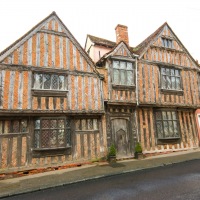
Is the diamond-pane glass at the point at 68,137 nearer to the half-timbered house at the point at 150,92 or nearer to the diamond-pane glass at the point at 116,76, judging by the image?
the half-timbered house at the point at 150,92

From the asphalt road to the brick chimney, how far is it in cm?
882

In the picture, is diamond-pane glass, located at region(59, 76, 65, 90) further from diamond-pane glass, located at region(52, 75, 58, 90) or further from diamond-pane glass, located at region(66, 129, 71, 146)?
diamond-pane glass, located at region(66, 129, 71, 146)

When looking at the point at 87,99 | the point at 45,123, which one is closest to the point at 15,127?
the point at 45,123

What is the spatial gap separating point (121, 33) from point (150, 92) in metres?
4.52

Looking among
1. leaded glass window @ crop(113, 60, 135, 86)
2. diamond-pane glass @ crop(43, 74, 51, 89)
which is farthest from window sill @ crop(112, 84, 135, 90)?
diamond-pane glass @ crop(43, 74, 51, 89)

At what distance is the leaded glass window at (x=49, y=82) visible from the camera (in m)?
8.45

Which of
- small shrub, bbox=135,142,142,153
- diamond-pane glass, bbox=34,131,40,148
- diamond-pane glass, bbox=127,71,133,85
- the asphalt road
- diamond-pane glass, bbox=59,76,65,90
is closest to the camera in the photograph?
the asphalt road

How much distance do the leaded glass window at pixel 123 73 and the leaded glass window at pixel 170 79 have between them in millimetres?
2389

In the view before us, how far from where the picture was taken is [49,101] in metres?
8.40

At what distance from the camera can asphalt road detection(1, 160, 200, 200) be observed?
4.23 m

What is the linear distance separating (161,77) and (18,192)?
33.1 ft

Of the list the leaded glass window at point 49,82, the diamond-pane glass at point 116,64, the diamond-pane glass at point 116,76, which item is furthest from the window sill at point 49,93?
the diamond-pane glass at point 116,64

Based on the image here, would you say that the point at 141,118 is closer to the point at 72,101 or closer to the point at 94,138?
the point at 94,138

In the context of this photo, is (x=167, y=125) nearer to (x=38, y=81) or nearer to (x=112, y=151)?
(x=112, y=151)
